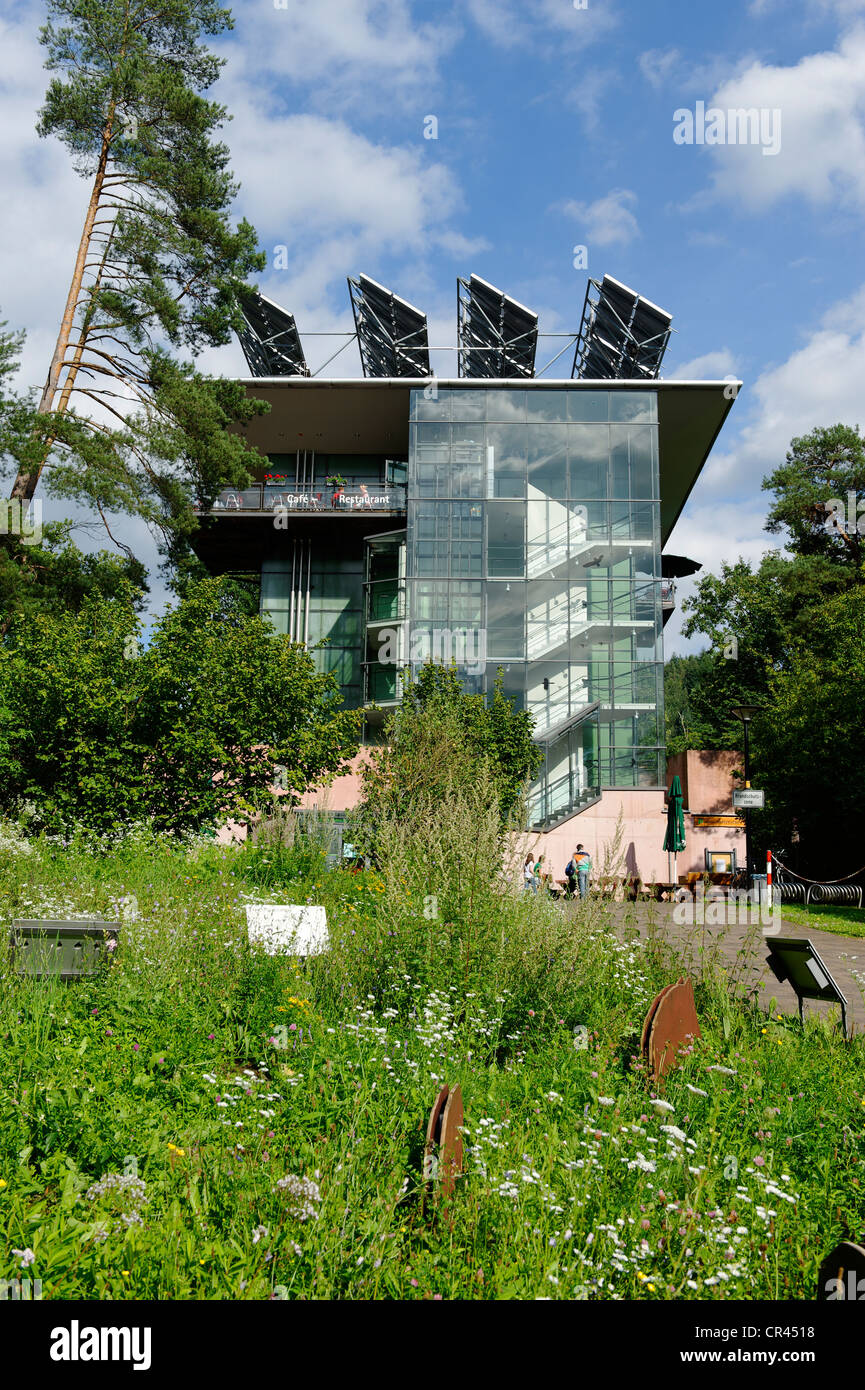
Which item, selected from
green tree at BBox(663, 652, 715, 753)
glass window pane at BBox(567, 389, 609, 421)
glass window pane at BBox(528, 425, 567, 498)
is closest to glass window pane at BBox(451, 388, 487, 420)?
glass window pane at BBox(528, 425, 567, 498)

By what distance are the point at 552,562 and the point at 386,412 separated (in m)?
9.80

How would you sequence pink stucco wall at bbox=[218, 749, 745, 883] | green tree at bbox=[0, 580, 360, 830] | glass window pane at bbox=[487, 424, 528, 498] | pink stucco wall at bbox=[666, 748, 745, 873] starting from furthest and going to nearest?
pink stucco wall at bbox=[666, 748, 745, 873] → glass window pane at bbox=[487, 424, 528, 498] → pink stucco wall at bbox=[218, 749, 745, 883] → green tree at bbox=[0, 580, 360, 830]

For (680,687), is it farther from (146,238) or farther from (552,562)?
(146,238)

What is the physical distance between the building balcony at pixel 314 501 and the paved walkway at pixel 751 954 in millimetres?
24657

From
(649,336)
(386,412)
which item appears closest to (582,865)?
(649,336)

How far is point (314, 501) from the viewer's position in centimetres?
3738

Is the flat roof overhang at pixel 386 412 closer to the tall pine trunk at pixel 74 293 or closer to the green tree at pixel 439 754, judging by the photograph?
the tall pine trunk at pixel 74 293

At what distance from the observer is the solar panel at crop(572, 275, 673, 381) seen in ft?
109

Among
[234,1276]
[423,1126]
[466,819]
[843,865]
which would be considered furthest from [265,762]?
[843,865]

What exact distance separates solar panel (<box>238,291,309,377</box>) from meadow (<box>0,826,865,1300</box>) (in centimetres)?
3187

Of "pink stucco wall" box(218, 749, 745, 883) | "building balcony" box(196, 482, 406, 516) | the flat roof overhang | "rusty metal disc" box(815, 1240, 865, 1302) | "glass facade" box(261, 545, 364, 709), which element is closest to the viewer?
"rusty metal disc" box(815, 1240, 865, 1302)

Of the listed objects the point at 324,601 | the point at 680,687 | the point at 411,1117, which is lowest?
the point at 411,1117

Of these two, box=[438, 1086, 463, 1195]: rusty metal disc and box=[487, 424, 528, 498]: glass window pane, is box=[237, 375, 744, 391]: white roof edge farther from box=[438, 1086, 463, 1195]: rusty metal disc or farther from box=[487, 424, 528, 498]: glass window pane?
box=[438, 1086, 463, 1195]: rusty metal disc
